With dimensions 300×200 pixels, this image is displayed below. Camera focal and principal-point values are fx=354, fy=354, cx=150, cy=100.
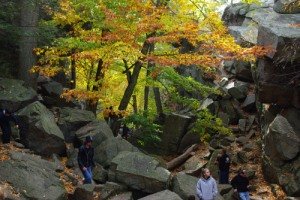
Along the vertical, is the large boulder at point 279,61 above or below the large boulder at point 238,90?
above

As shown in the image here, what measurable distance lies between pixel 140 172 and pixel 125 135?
11.3 metres

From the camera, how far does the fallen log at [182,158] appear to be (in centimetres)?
1884

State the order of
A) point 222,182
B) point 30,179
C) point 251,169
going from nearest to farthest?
point 30,179
point 222,182
point 251,169

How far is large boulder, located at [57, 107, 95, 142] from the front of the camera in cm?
1717

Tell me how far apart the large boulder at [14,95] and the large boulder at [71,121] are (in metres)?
1.74

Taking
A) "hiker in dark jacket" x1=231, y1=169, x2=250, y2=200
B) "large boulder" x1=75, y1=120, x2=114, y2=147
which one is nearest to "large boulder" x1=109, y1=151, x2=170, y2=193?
"hiker in dark jacket" x1=231, y1=169, x2=250, y2=200

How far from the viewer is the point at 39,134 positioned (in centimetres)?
1482

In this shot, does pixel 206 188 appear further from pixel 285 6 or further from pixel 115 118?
pixel 115 118

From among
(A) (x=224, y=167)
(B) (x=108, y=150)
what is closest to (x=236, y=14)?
(A) (x=224, y=167)

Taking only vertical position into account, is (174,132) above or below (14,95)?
below

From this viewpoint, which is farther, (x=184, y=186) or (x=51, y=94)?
(x=51, y=94)

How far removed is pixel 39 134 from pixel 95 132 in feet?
8.51

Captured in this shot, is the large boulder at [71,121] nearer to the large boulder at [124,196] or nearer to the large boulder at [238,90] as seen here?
the large boulder at [124,196]

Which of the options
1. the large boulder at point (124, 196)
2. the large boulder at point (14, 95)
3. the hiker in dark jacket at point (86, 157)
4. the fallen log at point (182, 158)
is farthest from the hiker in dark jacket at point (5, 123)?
the fallen log at point (182, 158)
